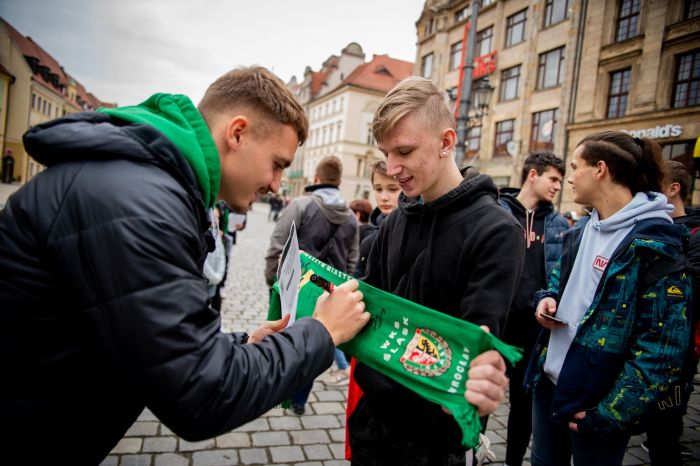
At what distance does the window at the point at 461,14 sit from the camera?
28.1m

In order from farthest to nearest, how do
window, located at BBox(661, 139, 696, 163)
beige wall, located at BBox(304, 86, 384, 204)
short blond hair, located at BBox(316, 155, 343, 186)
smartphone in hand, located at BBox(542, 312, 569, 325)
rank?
beige wall, located at BBox(304, 86, 384, 204), window, located at BBox(661, 139, 696, 163), short blond hair, located at BBox(316, 155, 343, 186), smartphone in hand, located at BBox(542, 312, 569, 325)

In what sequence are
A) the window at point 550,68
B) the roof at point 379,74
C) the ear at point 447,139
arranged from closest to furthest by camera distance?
the ear at point 447,139 → the window at point 550,68 → the roof at point 379,74

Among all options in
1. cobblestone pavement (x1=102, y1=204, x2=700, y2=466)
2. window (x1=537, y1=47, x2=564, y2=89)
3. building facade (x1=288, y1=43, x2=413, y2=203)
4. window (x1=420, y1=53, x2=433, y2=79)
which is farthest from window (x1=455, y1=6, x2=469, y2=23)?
cobblestone pavement (x1=102, y1=204, x2=700, y2=466)

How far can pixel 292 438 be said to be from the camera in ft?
11.2

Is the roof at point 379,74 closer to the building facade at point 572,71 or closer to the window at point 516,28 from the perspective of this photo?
the building facade at point 572,71

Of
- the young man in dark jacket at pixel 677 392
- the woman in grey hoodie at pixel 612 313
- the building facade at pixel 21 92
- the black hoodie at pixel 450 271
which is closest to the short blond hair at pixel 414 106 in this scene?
the black hoodie at pixel 450 271

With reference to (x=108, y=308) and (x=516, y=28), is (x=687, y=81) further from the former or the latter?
(x=108, y=308)

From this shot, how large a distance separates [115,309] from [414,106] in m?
1.35

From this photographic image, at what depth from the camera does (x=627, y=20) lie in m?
18.1

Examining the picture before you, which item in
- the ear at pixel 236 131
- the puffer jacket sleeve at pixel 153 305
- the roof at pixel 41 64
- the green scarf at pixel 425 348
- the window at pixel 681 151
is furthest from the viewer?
the roof at pixel 41 64

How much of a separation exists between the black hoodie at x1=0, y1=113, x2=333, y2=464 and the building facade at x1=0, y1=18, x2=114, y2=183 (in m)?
42.5

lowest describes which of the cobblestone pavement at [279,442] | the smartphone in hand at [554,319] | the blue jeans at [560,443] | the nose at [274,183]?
the cobblestone pavement at [279,442]

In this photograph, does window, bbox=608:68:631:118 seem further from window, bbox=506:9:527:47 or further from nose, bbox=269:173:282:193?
nose, bbox=269:173:282:193

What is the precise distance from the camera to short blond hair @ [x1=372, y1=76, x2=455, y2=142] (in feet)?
5.65
